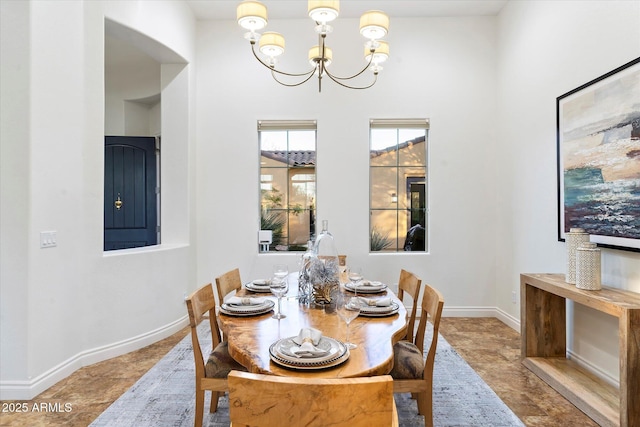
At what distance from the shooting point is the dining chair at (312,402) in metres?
0.87

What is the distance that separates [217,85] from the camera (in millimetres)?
4262

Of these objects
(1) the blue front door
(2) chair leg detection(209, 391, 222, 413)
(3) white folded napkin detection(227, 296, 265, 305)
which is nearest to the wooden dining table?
(3) white folded napkin detection(227, 296, 265, 305)

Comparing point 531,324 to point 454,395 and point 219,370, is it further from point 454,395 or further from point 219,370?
point 219,370

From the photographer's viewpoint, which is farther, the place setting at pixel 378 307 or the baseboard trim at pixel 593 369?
the baseboard trim at pixel 593 369

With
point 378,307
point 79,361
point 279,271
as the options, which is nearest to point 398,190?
point 279,271

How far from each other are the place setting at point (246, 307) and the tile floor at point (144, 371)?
116cm

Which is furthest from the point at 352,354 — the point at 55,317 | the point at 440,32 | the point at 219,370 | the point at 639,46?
the point at 440,32

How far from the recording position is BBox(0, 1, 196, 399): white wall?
238 cm

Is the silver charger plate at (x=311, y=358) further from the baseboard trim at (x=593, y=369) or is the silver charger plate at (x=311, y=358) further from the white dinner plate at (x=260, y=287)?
the baseboard trim at (x=593, y=369)

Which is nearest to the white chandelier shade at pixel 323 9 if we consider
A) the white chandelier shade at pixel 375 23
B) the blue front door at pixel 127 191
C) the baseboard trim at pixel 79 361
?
the white chandelier shade at pixel 375 23

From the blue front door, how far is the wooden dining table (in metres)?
3.29

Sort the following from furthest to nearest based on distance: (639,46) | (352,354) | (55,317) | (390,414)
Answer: (55,317) < (639,46) < (352,354) < (390,414)

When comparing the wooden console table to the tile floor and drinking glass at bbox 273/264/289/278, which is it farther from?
drinking glass at bbox 273/264/289/278

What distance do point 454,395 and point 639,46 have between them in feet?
8.21
